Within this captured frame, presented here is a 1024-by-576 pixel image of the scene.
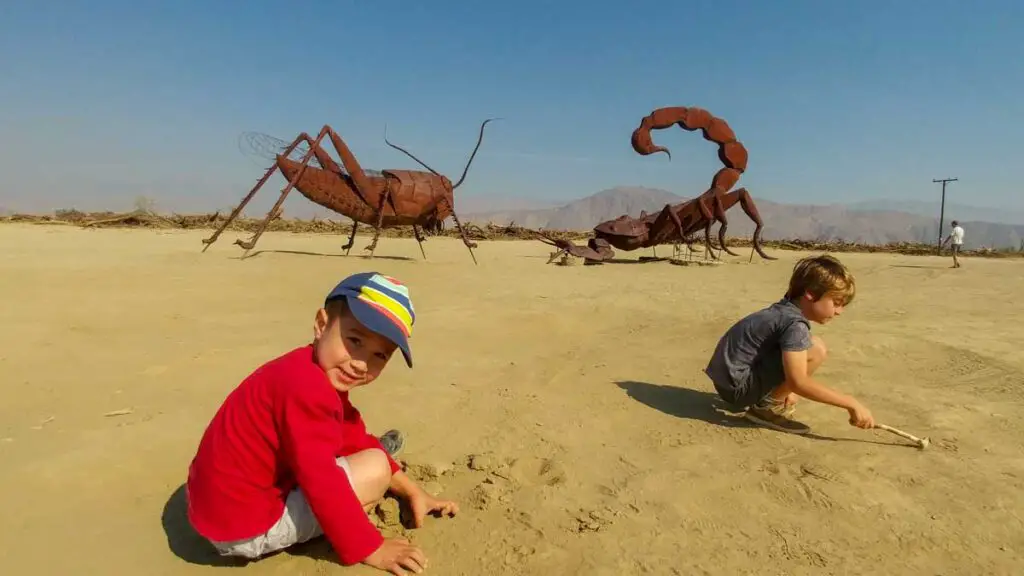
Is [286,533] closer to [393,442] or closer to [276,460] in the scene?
[276,460]

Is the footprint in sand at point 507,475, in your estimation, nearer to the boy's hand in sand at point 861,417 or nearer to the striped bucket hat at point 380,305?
the striped bucket hat at point 380,305

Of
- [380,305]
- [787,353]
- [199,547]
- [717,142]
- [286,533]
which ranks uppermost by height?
[717,142]

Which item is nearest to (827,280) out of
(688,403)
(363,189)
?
(688,403)

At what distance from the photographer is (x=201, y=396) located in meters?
3.69

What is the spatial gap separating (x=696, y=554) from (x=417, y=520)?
1.02 m

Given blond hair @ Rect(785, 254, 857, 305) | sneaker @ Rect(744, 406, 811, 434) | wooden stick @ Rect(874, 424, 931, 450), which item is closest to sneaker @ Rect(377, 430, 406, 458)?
sneaker @ Rect(744, 406, 811, 434)

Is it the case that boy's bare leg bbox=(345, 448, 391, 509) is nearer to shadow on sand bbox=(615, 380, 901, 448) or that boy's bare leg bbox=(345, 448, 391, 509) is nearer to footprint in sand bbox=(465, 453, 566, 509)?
footprint in sand bbox=(465, 453, 566, 509)

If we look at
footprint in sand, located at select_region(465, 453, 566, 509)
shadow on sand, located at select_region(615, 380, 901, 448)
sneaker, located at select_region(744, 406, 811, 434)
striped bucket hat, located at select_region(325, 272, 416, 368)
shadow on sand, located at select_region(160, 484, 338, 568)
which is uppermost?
striped bucket hat, located at select_region(325, 272, 416, 368)

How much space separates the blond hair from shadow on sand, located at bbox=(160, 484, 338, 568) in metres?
2.58

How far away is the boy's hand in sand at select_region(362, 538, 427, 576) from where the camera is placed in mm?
2080

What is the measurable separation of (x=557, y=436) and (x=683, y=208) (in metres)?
9.62

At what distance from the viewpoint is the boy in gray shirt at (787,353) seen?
324cm

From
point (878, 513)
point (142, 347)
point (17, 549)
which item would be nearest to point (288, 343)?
point (142, 347)

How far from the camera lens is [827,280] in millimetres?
3242
